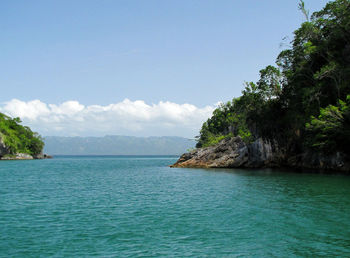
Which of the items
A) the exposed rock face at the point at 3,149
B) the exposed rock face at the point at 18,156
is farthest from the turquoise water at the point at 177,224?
the exposed rock face at the point at 18,156

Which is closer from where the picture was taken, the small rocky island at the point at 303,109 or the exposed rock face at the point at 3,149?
the small rocky island at the point at 303,109

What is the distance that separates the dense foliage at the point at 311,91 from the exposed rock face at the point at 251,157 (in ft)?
7.56

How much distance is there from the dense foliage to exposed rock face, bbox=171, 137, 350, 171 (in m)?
2.30

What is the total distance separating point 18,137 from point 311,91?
144718 mm

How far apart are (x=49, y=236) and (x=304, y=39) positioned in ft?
184

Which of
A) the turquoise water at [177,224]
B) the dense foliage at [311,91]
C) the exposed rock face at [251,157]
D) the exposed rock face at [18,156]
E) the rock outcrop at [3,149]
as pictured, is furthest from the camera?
the exposed rock face at [18,156]

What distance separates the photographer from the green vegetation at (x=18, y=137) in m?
135

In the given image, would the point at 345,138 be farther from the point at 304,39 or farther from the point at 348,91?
the point at 304,39

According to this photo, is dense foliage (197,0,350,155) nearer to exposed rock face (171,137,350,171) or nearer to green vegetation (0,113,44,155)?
exposed rock face (171,137,350,171)

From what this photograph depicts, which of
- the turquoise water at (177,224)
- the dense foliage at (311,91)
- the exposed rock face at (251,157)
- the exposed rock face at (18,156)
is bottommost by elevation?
the turquoise water at (177,224)

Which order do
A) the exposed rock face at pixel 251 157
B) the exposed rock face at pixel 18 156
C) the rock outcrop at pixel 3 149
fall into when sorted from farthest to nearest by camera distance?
1. the exposed rock face at pixel 18 156
2. the rock outcrop at pixel 3 149
3. the exposed rock face at pixel 251 157

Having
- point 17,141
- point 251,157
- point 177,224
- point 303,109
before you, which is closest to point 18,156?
point 17,141

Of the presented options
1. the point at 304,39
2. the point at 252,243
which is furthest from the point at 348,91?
→ the point at 252,243

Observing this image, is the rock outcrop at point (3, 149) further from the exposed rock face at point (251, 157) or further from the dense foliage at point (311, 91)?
the dense foliage at point (311, 91)
